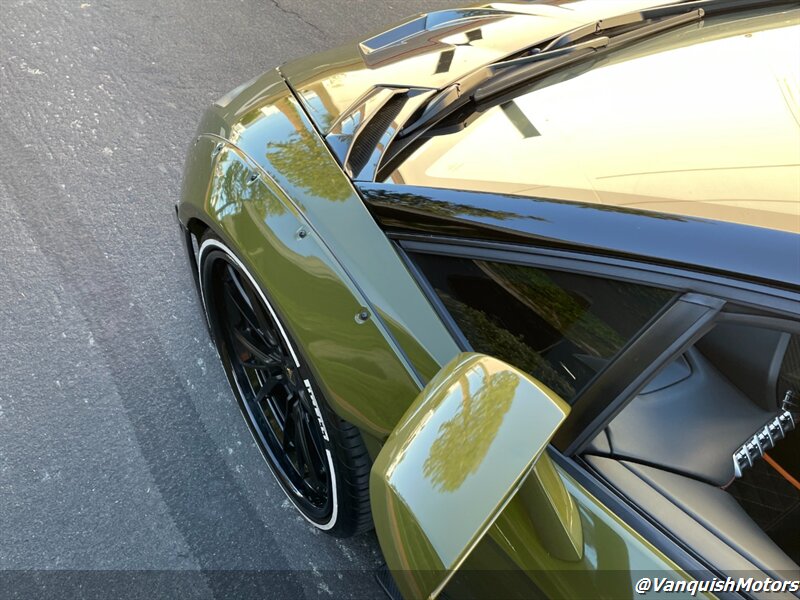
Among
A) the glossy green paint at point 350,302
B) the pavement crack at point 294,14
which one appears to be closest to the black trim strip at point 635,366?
the glossy green paint at point 350,302

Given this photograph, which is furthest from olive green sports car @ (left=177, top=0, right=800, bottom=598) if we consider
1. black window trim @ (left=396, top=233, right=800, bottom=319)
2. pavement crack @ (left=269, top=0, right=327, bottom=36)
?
pavement crack @ (left=269, top=0, right=327, bottom=36)

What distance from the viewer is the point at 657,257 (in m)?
1.34

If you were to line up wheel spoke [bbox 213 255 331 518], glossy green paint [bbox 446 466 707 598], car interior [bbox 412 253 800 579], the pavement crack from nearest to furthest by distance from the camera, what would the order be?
glossy green paint [bbox 446 466 707 598] < car interior [bbox 412 253 800 579] < wheel spoke [bbox 213 255 331 518] < the pavement crack

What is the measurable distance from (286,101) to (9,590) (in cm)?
170

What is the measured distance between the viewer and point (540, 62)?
6.66ft

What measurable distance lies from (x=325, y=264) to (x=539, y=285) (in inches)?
22.3

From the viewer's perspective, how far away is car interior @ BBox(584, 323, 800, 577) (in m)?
1.50

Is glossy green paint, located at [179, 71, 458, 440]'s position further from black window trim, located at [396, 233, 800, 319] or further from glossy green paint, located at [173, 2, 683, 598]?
black window trim, located at [396, 233, 800, 319]

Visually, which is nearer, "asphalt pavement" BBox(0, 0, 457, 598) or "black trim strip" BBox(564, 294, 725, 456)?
"black trim strip" BBox(564, 294, 725, 456)

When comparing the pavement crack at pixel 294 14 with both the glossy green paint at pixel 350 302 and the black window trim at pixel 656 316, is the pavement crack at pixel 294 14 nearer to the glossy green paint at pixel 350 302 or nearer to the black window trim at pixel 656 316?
the glossy green paint at pixel 350 302

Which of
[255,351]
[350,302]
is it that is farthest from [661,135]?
[255,351]

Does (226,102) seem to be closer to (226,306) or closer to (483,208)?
(226,306)

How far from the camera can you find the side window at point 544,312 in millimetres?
1425

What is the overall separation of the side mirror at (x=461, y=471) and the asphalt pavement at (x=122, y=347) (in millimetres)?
1130
